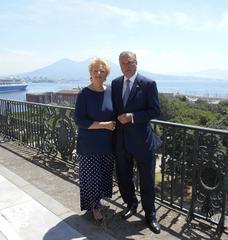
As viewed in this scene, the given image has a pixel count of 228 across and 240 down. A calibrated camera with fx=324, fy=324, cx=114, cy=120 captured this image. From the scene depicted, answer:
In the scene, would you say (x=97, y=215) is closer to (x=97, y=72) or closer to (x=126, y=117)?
(x=126, y=117)

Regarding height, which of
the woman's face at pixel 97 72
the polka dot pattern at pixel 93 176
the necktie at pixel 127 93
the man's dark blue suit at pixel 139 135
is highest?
the woman's face at pixel 97 72

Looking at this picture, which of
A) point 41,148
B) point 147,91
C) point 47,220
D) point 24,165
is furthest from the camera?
point 41,148

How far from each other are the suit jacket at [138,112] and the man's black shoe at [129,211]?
0.82 metres

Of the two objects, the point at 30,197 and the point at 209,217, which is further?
the point at 30,197

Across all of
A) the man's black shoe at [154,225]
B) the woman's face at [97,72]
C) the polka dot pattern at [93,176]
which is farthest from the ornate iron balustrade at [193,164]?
the woman's face at [97,72]

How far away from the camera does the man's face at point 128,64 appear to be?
124 inches

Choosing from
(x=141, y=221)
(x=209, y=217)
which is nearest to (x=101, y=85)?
(x=141, y=221)

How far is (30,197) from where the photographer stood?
14.3ft

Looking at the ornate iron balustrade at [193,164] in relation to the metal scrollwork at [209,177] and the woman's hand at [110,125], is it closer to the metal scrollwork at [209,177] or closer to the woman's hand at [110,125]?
the metal scrollwork at [209,177]

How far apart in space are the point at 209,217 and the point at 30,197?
7.61 ft

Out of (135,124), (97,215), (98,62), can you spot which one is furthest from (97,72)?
(97,215)

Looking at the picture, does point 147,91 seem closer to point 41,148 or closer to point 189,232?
point 189,232

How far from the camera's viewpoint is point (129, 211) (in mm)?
3842

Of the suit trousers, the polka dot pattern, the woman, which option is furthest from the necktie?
the polka dot pattern
